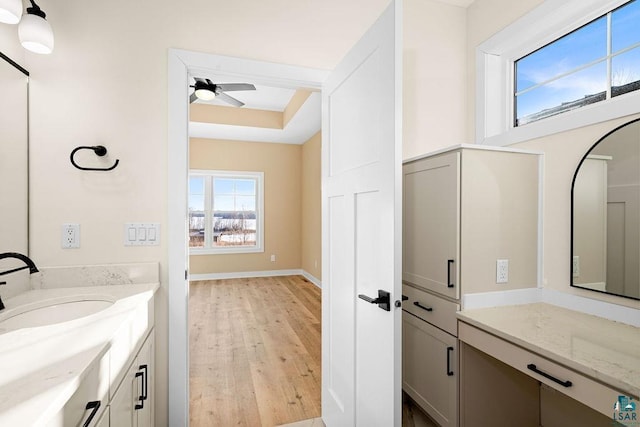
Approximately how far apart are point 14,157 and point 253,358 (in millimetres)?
2252

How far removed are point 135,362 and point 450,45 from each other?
2659 mm

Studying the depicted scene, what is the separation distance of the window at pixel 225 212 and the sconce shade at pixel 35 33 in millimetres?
4755

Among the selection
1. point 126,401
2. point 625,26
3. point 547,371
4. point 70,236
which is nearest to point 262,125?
point 70,236

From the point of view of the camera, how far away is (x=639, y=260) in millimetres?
1415

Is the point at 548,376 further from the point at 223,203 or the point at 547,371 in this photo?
the point at 223,203

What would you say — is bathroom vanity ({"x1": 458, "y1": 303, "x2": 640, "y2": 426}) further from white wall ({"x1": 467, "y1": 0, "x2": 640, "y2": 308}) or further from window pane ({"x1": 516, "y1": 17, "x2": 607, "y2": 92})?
window pane ({"x1": 516, "y1": 17, "x2": 607, "y2": 92})

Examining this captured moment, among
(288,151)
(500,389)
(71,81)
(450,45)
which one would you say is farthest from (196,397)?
(288,151)

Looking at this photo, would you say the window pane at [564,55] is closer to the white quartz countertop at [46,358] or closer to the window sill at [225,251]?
the white quartz countertop at [46,358]

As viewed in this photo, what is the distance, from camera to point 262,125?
531 cm

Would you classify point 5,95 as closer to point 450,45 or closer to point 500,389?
point 450,45

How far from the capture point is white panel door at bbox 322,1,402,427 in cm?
127

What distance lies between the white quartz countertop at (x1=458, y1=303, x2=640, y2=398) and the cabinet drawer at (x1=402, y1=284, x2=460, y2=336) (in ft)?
0.24

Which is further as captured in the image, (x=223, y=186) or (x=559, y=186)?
(x=223, y=186)

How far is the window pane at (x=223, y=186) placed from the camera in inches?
244
